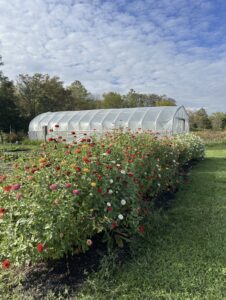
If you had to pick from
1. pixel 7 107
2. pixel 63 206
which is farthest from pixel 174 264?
pixel 7 107

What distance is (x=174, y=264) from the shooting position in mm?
2082

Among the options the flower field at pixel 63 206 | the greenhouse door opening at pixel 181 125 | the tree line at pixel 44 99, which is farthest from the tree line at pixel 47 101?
the flower field at pixel 63 206

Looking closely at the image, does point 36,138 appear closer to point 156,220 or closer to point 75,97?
point 75,97

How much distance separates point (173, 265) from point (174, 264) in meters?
0.02

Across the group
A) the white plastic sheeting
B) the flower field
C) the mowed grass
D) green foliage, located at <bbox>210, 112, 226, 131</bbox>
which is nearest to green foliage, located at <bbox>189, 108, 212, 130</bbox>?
green foliage, located at <bbox>210, 112, 226, 131</bbox>

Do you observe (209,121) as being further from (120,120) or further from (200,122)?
(120,120)

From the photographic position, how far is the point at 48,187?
75.2 inches

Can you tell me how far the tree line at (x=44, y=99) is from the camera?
762 inches

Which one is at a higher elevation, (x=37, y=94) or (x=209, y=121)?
(x=37, y=94)

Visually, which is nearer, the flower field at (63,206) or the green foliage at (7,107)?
the flower field at (63,206)

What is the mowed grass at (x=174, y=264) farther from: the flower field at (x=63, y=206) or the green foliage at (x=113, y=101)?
the green foliage at (x=113, y=101)

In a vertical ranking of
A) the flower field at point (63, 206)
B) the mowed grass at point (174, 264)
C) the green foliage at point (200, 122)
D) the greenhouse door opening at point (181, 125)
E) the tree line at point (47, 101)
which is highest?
the tree line at point (47, 101)

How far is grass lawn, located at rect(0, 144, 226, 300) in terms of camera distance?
173cm

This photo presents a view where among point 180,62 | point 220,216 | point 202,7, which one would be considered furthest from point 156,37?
point 220,216
